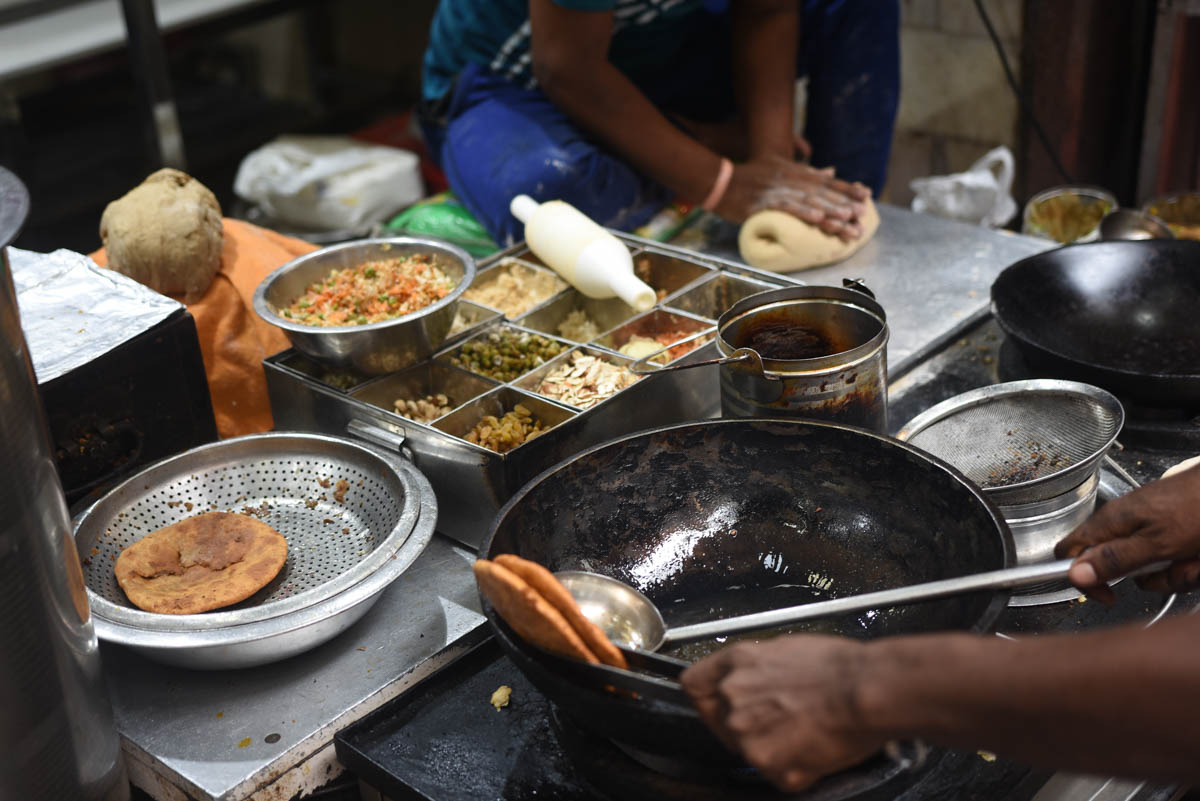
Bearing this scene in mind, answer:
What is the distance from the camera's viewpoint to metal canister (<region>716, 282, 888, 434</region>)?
1736 millimetres

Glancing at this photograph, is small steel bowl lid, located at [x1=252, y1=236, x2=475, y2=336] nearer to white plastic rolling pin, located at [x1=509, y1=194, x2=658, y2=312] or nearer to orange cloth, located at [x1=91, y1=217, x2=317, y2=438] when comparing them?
orange cloth, located at [x1=91, y1=217, x2=317, y2=438]

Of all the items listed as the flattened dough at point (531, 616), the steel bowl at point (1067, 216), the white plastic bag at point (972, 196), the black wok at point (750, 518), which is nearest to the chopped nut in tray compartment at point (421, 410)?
the black wok at point (750, 518)

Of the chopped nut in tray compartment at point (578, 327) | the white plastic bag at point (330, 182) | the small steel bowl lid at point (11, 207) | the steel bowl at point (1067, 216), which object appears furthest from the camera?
the white plastic bag at point (330, 182)

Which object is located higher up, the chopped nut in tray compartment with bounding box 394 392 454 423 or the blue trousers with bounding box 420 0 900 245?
the blue trousers with bounding box 420 0 900 245

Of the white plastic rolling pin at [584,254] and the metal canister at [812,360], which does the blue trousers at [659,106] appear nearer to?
the white plastic rolling pin at [584,254]

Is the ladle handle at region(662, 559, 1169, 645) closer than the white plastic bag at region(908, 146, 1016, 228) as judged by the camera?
Yes

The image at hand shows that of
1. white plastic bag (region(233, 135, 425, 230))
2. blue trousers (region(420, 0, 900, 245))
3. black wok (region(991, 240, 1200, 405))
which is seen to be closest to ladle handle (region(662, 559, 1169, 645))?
black wok (region(991, 240, 1200, 405))

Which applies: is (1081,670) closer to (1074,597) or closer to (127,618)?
(1074,597)

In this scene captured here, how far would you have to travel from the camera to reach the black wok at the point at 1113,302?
225cm

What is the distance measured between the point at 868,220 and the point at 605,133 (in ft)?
2.40

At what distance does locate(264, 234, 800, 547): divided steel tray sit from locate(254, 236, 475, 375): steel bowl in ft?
0.16

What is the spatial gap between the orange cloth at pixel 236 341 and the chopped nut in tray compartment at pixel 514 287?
450 millimetres

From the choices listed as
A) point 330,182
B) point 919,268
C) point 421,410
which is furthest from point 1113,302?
point 330,182

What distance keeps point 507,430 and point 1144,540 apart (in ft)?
3.32
